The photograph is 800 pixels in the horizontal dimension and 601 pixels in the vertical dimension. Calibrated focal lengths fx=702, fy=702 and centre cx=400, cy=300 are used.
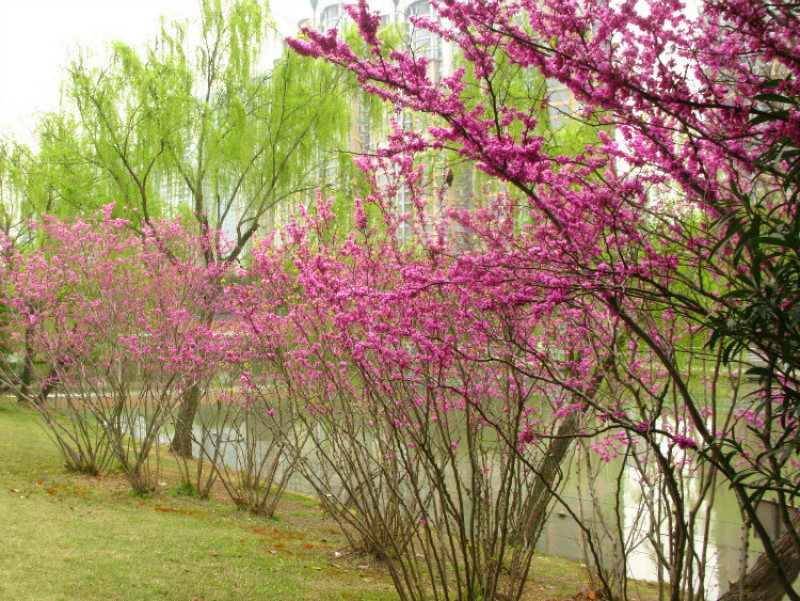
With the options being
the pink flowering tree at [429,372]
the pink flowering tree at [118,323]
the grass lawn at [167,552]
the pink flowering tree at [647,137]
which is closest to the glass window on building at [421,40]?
the pink flowering tree at [647,137]

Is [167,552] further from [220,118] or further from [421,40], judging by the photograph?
[220,118]

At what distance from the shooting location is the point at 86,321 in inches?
336

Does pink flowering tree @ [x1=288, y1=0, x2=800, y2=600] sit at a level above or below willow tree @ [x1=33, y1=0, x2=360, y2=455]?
below

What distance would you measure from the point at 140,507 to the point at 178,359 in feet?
5.19

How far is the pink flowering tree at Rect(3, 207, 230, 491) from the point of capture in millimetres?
8070

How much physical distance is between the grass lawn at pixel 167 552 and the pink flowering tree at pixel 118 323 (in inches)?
30.8

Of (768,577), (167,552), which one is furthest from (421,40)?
(768,577)

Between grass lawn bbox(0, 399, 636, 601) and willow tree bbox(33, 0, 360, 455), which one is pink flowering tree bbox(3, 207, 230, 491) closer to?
grass lawn bbox(0, 399, 636, 601)

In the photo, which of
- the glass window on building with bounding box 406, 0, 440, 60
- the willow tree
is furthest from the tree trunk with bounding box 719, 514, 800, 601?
the willow tree

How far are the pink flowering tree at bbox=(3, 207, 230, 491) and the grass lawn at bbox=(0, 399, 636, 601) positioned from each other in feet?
2.57

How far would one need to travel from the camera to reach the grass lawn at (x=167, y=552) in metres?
4.54

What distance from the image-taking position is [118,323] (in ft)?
27.8

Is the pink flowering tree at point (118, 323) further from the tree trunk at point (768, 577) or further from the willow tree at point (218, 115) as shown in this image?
the tree trunk at point (768, 577)

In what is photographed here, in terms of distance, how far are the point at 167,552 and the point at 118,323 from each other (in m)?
3.83
